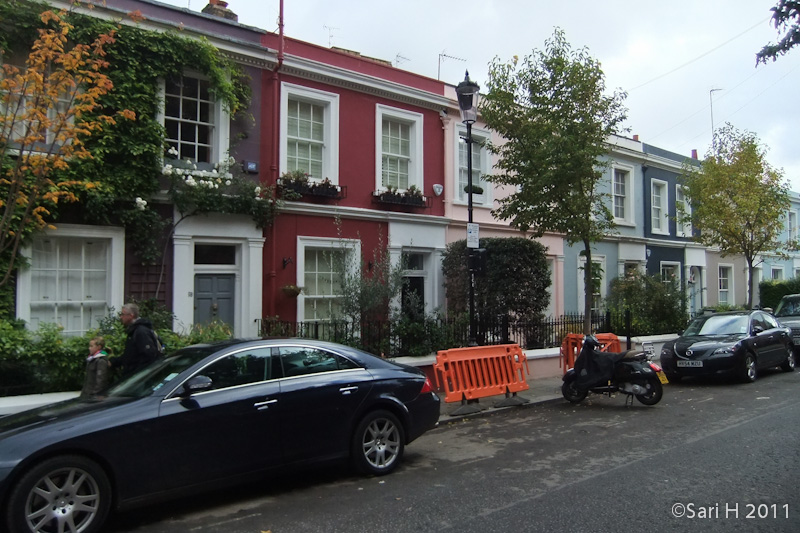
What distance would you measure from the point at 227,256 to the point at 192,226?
3.55 feet

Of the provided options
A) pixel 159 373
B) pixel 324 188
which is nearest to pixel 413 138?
pixel 324 188

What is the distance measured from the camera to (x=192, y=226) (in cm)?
1166

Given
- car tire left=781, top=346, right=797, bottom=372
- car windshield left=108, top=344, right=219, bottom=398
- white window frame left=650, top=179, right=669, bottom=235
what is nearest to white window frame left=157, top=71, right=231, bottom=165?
car windshield left=108, top=344, right=219, bottom=398

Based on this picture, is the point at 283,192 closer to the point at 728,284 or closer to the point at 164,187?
the point at 164,187

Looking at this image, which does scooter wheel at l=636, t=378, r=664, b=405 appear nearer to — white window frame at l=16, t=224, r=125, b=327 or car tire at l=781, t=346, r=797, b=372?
car tire at l=781, t=346, r=797, b=372

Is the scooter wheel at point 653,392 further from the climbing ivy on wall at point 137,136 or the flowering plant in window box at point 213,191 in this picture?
the climbing ivy on wall at point 137,136

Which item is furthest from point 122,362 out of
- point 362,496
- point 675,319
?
point 675,319

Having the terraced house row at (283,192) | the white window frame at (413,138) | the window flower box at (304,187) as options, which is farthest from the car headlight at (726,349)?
the window flower box at (304,187)

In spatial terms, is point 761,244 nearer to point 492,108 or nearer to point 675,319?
point 675,319

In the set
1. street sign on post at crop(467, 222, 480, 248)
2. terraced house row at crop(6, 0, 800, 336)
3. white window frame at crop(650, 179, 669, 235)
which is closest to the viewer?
street sign on post at crop(467, 222, 480, 248)

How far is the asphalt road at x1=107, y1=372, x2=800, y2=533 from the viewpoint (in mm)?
4945

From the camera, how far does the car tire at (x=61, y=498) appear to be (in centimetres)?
440

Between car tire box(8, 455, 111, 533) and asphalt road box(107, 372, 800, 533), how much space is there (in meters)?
0.41

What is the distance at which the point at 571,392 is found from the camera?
10.8m
